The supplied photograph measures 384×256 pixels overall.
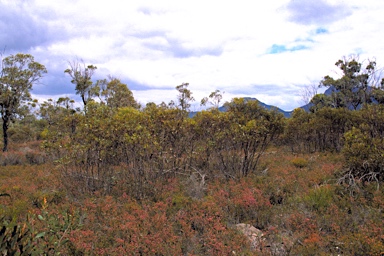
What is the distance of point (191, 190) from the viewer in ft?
A: 27.7

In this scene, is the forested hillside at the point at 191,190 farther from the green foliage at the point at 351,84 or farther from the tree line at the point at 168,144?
the green foliage at the point at 351,84

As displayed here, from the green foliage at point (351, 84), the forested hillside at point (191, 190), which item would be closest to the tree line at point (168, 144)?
the forested hillside at point (191, 190)

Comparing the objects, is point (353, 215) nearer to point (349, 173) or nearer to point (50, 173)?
point (349, 173)

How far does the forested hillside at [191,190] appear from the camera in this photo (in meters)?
5.14

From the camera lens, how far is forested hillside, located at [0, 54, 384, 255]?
5.14 meters

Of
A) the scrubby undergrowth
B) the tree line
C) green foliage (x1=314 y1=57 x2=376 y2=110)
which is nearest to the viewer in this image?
the scrubby undergrowth

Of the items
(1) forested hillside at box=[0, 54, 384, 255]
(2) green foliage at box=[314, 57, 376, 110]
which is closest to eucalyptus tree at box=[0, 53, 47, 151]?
(1) forested hillside at box=[0, 54, 384, 255]

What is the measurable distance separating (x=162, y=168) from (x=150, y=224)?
3461 millimetres

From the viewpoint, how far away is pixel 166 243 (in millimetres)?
5258

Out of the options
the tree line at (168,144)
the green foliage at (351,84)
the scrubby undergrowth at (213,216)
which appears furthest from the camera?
the green foliage at (351,84)

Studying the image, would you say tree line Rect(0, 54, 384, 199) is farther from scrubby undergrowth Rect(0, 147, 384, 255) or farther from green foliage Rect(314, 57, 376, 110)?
green foliage Rect(314, 57, 376, 110)

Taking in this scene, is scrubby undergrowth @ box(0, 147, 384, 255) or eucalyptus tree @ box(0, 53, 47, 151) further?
eucalyptus tree @ box(0, 53, 47, 151)

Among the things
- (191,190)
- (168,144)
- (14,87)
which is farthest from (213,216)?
(14,87)

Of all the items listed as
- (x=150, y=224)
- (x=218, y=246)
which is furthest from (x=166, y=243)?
(x=218, y=246)
